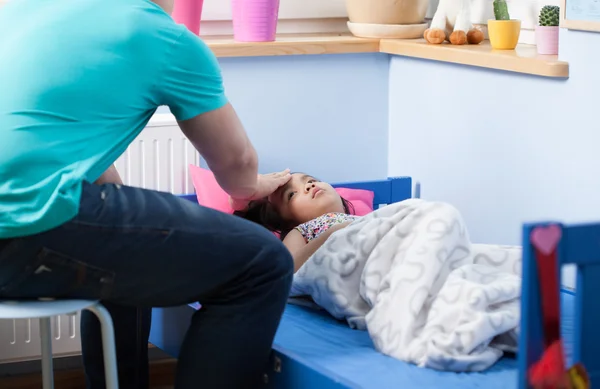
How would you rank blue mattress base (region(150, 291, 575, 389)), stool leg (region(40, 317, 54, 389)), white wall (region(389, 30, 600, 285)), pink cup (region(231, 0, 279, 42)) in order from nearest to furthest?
blue mattress base (region(150, 291, 575, 389)), stool leg (region(40, 317, 54, 389)), white wall (region(389, 30, 600, 285)), pink cup (region(231, 0, 279, 42))

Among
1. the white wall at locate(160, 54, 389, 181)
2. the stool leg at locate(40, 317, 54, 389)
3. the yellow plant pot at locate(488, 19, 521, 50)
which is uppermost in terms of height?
the yellow plant pot at locate(488, 19, 521, 50)

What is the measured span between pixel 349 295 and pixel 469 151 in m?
0.73

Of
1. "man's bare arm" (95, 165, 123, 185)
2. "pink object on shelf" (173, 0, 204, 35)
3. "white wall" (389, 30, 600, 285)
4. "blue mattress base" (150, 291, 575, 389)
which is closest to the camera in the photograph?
"blue mattress base" (150, 291, 575, 389)

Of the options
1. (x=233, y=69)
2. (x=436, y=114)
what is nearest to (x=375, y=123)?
(x=436, y=114)

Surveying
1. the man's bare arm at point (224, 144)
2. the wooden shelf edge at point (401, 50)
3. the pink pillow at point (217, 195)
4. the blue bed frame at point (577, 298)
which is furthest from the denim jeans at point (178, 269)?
the wooden shelf edge at point (401, 50)

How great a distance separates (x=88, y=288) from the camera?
1.50m

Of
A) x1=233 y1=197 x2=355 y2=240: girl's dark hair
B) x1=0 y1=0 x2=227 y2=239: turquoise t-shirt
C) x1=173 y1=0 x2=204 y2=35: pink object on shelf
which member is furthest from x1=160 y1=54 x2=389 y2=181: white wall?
x1=0 y1=0 x2=227 y2=239: turquoise t-shirt

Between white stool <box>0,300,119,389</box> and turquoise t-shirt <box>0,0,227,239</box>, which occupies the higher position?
turquoise t-shirt <box>0,0,227,239</box>

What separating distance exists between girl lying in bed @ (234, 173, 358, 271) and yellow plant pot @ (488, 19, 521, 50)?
56cm

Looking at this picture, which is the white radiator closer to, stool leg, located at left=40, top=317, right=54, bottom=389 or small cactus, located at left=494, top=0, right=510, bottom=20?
stool leg, located at left=40, top=317, right=54, bottom=389

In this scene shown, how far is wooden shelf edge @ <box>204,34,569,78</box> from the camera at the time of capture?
86.2 inches

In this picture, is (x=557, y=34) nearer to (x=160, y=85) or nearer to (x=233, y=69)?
(x=233, y=69)

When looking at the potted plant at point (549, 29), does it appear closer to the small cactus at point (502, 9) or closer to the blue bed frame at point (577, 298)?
the small cactus at point (502, 9)

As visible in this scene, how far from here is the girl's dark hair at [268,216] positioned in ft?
7.43
